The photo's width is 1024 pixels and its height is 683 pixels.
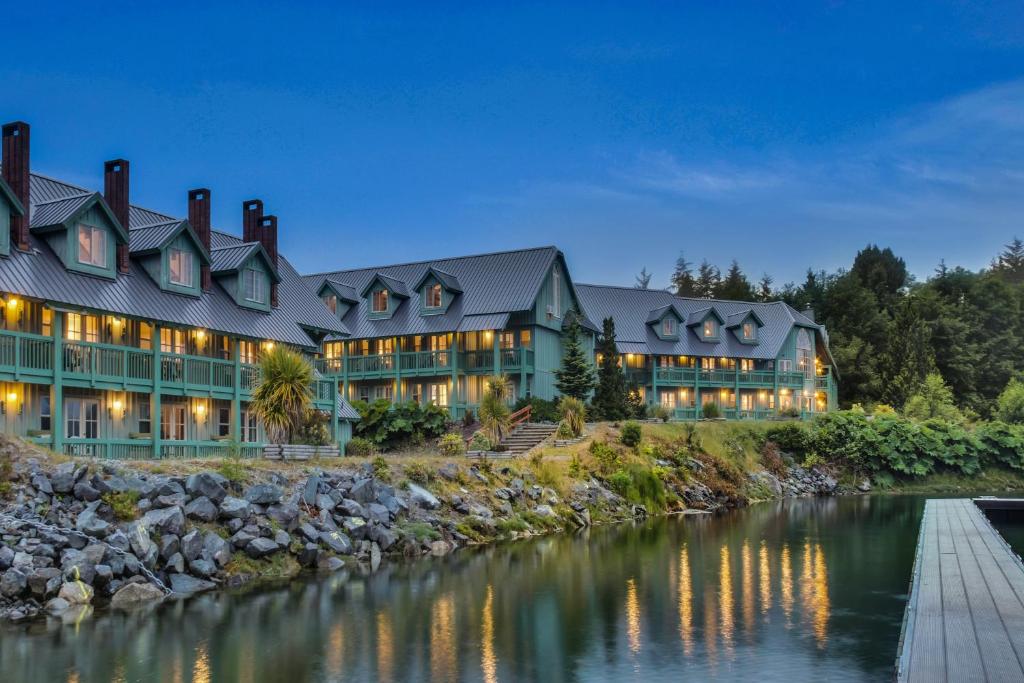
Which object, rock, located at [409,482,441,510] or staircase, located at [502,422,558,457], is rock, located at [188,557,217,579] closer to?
rock, located at [409,482,441,510]

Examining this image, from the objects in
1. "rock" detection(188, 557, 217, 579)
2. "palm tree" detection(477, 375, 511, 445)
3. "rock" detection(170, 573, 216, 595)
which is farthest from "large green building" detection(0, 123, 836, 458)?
"rock" detection(170, 573, 216, 595)

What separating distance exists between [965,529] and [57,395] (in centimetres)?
3070

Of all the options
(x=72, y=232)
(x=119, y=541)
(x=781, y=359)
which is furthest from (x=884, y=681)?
(x=781, y=359)

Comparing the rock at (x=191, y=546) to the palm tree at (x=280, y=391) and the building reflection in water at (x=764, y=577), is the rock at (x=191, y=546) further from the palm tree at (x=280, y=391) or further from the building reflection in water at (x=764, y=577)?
the building reflection in water at (x=764, y=577)

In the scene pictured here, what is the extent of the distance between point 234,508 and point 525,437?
2478 cm

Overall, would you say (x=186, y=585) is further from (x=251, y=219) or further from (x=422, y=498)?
(x=251, y=219)

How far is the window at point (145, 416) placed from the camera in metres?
38.4

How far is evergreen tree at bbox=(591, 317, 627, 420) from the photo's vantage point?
60.3 metres

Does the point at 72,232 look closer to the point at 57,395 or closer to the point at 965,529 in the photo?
the point at 57,395

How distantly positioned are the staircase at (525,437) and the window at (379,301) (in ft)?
52.3

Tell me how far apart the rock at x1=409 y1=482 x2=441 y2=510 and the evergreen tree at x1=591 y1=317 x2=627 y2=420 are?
24294 millimetres

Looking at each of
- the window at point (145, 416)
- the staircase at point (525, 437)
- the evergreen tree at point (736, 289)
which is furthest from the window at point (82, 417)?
the evergreen tree at point (736, 289)

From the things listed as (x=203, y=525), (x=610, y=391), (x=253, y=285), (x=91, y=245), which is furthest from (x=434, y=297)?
(x=203, y=525)

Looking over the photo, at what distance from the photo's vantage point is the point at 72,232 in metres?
35.3
